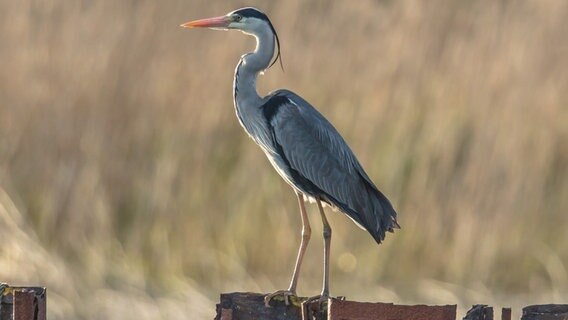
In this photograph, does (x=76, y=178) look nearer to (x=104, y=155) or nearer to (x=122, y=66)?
(x=104, y=155)

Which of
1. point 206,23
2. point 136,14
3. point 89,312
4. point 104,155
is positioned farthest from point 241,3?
point 206,23

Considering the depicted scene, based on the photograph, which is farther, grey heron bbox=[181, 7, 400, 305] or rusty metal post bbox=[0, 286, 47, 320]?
grey heron bbox=[181, 7, 400, 305]

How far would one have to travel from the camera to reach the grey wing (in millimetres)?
4684

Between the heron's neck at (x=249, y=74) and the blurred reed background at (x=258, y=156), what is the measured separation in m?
1.74

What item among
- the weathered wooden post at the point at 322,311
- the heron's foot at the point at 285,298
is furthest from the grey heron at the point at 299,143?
the weathered wooden post at the point at 322,311

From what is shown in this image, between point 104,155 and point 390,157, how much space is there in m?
1.30

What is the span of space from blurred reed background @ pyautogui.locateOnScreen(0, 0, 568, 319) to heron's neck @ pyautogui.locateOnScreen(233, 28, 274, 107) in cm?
174

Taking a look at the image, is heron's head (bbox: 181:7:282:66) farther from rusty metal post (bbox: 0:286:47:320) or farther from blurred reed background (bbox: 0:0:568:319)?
rusty metal post (bbox: 0:286:47:320)

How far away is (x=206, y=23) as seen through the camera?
5.03m

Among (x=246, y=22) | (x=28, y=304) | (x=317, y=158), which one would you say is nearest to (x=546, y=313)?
(x=28, y=304)

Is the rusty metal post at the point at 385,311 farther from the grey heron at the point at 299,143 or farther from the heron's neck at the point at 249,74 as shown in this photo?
the heron's neck at the point at 249,74

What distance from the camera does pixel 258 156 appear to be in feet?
22.7

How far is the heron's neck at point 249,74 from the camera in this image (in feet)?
15.9

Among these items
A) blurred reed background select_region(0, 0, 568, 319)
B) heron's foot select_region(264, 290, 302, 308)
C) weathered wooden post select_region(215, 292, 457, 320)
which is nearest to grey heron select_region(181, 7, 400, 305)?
heron's foot select_region(264, 290, 302, 308)
